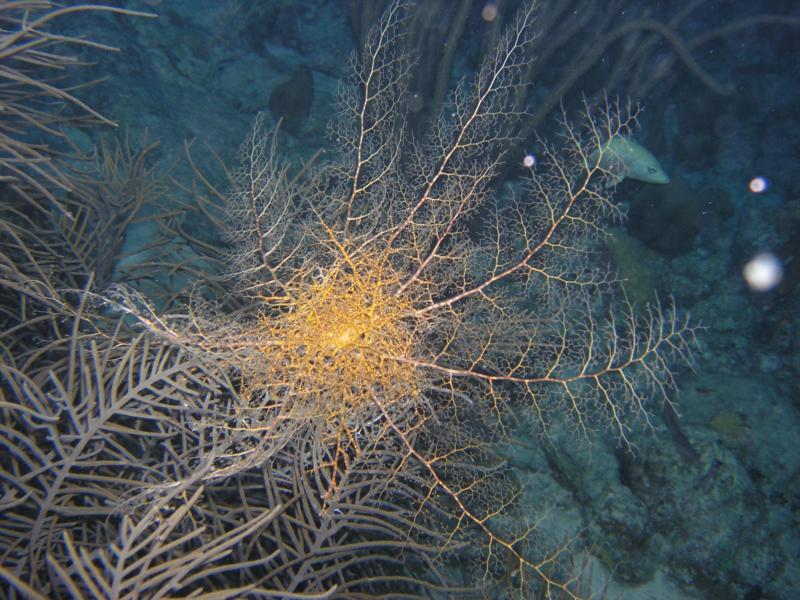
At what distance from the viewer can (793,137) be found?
7172 millimetres

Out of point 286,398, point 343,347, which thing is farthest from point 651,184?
point 286,398

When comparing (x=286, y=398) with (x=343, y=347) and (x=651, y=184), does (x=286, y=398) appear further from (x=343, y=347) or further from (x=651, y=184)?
(x=651, y=184)

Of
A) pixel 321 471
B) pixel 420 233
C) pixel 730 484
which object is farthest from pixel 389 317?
pixel 730 484

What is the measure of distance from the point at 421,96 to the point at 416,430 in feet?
15.6

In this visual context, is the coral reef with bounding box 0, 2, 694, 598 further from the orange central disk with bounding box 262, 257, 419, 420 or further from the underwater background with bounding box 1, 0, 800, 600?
the underwater background with bounding box 1, 0, 800, 600

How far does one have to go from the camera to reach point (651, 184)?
20.4ft

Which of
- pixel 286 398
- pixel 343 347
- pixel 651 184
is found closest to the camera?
pixel 286 398

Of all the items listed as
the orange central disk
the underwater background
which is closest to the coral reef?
the orange central disk

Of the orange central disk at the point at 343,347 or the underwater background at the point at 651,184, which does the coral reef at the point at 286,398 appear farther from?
the underwater background at the point at 651,184

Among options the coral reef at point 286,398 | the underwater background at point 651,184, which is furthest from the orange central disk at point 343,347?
the underwater background at point 651,184

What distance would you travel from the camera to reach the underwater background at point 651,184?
11.2 ft

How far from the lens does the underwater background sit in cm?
342

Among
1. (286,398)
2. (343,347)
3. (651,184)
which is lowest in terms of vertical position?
(286,398)

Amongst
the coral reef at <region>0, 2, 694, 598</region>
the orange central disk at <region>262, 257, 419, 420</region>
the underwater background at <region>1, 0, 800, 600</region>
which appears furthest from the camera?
the underwater background at <region>1, 0, 800, 600</region>
